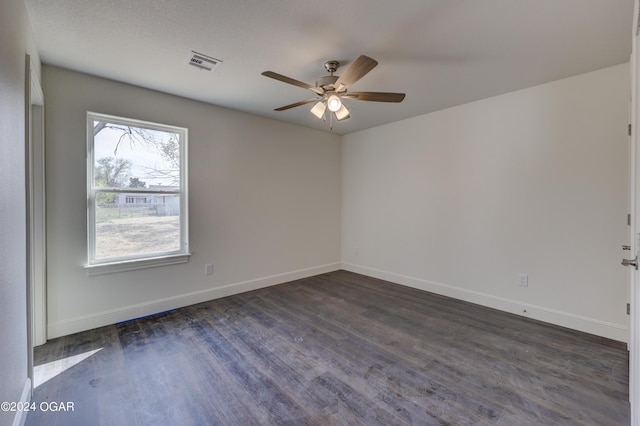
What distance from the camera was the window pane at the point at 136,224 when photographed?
2881mm

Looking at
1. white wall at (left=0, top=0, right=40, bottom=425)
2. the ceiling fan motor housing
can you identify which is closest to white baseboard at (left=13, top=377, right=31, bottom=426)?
white wall at (left=0, top=0, right=40, bottom=425)

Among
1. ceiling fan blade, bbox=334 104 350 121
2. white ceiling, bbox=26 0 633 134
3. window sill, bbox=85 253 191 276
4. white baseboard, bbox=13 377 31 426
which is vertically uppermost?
white ceiling, bbox=26 0 633 134

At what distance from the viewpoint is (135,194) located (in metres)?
3.06

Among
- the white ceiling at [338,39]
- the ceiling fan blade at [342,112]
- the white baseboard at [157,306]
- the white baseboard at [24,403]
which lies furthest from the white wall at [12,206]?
the ceiling fan blade at [342,112]

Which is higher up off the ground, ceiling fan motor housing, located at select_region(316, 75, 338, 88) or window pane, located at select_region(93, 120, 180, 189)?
ceiling fan motor housing, located at select_region(316, 75, 338, 88)

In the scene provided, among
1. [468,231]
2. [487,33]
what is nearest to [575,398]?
[468,231]

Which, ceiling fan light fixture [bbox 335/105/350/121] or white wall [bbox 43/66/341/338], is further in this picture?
white wall [bbox 43/66/341/338]

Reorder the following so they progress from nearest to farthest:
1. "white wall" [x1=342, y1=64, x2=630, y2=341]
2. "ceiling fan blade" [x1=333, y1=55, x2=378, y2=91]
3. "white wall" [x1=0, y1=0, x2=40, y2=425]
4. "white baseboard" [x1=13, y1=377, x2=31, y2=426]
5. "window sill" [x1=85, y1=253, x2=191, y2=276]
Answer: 1. "white wall" [x1=0, y1=0, x2=40, y2=425]
2. "white baseboard" [x1=13, y1=377, x2=31, y2=426]
3. "ceiling fan blade" [x1=333, y1=55, x2=378, y2=91]
4. "white wall" [x1=342, y1=64, x2=630, y2=341]
5. "window sill" [x1=85, y1=253, x2=191, y2=276]

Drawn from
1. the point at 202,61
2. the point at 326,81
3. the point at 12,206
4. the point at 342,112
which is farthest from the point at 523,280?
the point at 12,206

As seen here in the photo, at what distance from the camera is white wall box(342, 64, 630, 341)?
261cm

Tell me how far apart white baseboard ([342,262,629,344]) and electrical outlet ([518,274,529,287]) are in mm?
214

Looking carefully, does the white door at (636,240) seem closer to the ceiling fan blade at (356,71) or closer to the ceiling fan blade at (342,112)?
the ceiling fan blade at (356,71)

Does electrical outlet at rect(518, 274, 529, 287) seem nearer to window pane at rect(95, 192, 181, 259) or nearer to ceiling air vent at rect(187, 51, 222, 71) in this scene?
ceiling air vent at rect(187, 51, 222, 71)

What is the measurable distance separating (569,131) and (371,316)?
2.78 m
